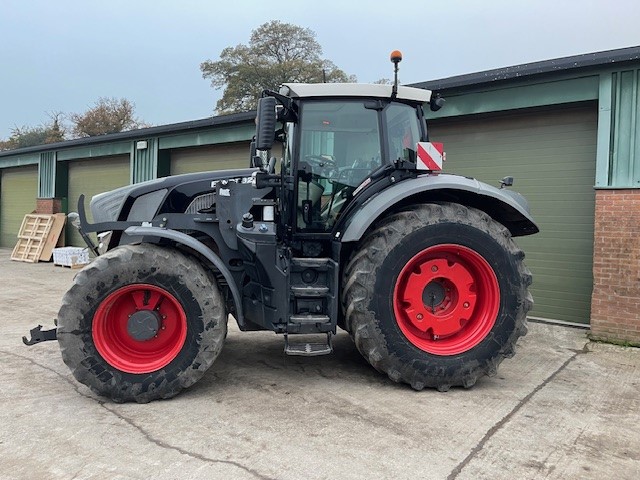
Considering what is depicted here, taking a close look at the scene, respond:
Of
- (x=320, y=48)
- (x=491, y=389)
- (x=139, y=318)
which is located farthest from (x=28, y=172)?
(x=320, y=48)

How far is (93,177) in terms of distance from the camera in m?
15.4

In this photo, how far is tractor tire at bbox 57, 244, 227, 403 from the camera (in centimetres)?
372

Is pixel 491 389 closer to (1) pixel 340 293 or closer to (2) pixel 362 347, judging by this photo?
(2) pixel 362 347

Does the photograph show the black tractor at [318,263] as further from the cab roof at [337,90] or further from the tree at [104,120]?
the tree at [104,120]

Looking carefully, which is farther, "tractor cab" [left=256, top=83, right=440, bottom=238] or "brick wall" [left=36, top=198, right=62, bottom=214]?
"brick wall" [left=36, top=198, right=62, bottom=214]

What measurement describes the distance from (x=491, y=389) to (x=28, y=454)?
3373 mm

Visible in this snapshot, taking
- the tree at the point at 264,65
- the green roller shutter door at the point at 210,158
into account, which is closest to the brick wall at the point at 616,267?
A: the green roller shutter door at the point at 210,158

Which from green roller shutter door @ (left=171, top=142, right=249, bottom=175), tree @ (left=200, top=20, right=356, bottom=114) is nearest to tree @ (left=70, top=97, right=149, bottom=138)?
tree @ (left=200, top=20, right=356, bottom=114)

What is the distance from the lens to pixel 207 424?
3.46 metres

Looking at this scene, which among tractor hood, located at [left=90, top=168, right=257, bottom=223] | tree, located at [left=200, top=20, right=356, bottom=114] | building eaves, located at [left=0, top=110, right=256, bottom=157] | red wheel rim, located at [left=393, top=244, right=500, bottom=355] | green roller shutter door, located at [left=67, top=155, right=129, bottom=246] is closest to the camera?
red wheel rim, located at [left=393, top=244, right=500, bottom=355]

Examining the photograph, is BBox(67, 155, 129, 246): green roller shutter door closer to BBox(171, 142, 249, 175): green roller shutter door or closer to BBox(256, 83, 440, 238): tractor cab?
BBox(171, 142, 249, 175): green roller shutter door

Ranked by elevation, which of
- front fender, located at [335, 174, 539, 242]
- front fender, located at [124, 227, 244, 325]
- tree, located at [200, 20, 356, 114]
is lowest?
front fender, located at [124, 227, 244, 325]

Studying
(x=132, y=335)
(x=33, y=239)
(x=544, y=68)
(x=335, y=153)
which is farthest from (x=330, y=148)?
(x=33, y=239)

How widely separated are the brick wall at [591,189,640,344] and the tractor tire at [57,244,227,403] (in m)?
4.65
